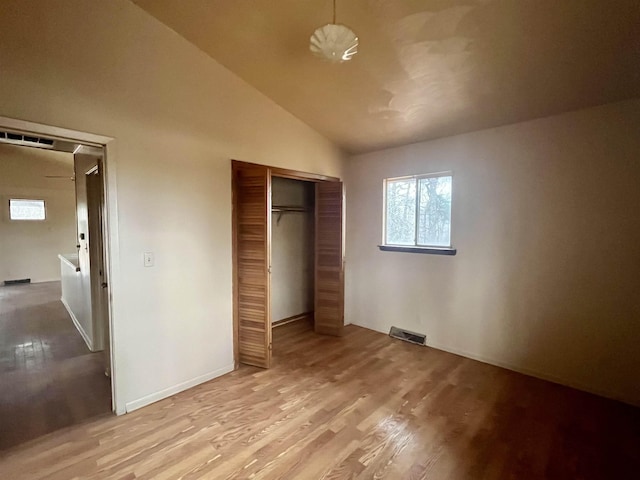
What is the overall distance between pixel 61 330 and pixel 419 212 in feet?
16.6

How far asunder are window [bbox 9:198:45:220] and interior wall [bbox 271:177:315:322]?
706 cm

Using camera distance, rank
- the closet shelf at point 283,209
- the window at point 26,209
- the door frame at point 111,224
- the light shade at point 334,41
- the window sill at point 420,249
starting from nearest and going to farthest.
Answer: the light shade at point 334,41 < the door frame at point 111,224 < the window sill at point 420,249 < the closet shelf at point 283,209 < the window at point 26,209

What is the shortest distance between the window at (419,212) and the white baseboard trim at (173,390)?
248cm

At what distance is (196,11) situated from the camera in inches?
84.7

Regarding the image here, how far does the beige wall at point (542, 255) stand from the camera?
2383 mm

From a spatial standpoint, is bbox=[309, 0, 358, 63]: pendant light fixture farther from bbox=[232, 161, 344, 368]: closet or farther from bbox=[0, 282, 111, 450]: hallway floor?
bbox=[0, 282, 111, 450]: hallway floor

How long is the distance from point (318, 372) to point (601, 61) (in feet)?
10.8

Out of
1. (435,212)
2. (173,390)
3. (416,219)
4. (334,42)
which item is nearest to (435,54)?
(334,42)

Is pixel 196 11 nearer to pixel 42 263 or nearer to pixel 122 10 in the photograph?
pixel 122 10

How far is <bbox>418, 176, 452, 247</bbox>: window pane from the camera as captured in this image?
3.38 m

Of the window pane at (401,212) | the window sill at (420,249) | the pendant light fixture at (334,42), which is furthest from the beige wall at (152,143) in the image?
the window sill at (420,249)

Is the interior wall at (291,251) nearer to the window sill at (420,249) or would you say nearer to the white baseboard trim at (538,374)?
the window sill at (420,249)

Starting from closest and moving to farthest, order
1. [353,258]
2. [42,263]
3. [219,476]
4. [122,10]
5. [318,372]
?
[219,476]
[122,10]
[318,372]
[353,258]
[42,263]

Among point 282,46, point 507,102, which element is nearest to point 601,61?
point 507,102
